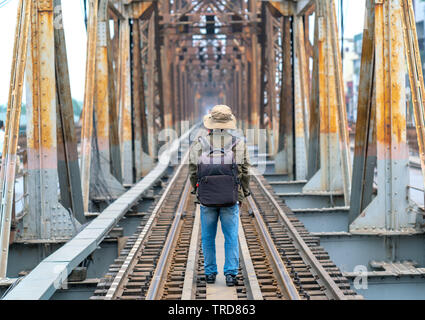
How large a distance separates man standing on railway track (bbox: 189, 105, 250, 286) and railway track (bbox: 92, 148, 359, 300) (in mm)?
590

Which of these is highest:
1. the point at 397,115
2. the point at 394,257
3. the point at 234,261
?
the point at 397,115

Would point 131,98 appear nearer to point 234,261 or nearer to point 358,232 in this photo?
point 358,232

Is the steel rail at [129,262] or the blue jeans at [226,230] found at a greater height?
the blue jeans at [226,230]

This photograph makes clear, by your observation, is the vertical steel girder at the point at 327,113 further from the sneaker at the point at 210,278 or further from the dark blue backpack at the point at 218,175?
the dark blue backpack at the point at 218,175

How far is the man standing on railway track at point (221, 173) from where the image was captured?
17.5ft

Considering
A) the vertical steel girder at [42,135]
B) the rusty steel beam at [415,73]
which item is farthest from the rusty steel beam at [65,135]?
the rusty steel beam at [415,73]

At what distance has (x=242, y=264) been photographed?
6.75 meters

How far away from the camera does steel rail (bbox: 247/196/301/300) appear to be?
18.2 ft

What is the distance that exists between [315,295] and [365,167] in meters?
4.01

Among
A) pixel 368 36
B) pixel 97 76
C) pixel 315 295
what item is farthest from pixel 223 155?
pixel 97 76

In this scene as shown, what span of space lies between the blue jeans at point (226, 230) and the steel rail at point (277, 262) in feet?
1.80

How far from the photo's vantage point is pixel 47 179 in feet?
28.5

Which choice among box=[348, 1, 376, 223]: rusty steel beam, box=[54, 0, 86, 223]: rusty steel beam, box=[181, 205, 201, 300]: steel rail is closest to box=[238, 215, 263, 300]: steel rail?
box=[181, 205, 201, 300]: steel rail

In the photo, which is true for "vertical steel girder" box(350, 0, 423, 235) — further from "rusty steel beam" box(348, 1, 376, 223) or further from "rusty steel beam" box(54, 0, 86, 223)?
"rusty steel beam" box(54, 0, 86, 223)
